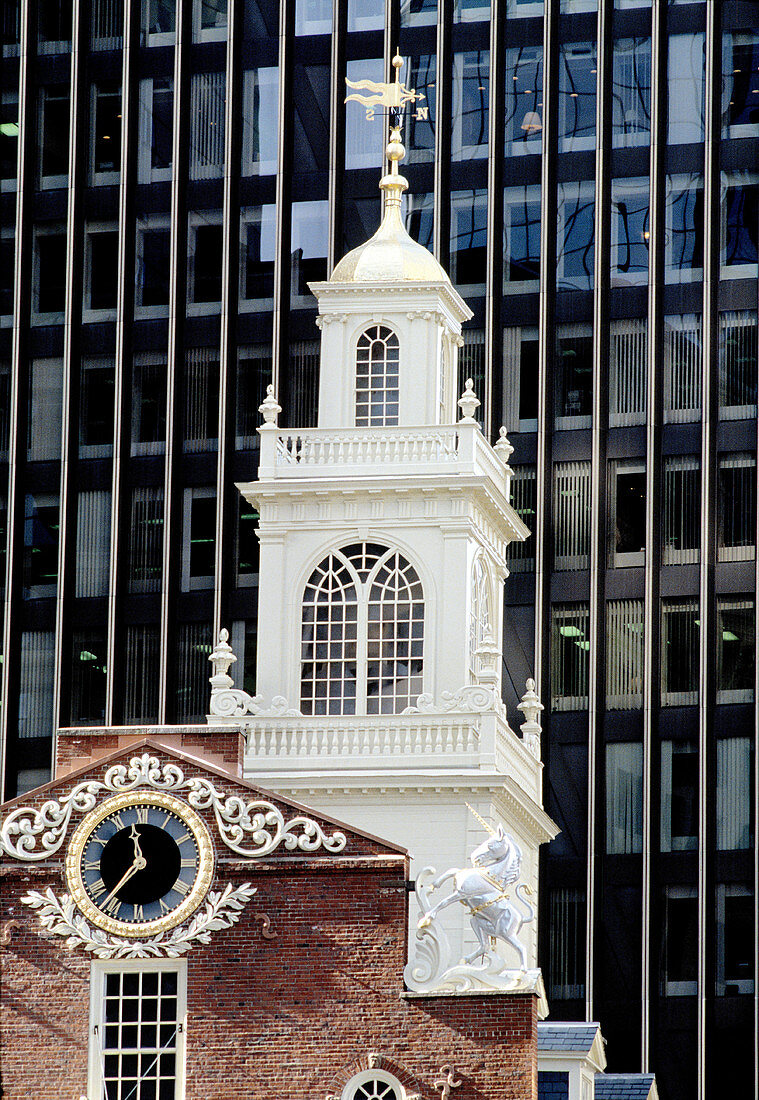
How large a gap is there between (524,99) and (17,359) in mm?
19411

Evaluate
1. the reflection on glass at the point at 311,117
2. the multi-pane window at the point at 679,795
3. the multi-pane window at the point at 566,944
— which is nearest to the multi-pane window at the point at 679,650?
the multi-pane window at the point at 679,795

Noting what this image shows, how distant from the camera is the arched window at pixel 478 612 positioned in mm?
62969

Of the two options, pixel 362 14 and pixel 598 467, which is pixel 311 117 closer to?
pixel 362 14

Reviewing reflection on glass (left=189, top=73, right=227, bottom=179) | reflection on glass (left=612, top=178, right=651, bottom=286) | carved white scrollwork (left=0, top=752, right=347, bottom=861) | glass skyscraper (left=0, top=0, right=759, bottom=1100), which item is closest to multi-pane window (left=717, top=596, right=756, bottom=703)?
glass skyscraper (left=0, top=0, right=759, bottom=1100)

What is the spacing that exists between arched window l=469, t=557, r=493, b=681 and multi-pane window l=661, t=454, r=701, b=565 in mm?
30230

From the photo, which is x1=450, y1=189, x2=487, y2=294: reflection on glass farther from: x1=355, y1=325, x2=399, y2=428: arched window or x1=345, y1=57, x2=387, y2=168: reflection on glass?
x1=355, y1=325, x2=399, y2=428: arched window

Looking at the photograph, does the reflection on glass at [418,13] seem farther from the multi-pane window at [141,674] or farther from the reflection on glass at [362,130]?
the multi-pane window at [141,674]

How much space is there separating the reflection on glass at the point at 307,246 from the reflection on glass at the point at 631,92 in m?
10.3

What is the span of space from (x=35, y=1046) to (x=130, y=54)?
54.9m

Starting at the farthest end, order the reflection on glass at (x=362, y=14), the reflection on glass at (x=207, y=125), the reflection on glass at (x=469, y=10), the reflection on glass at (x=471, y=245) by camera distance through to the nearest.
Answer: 1. the reflection on glass at (x=207, y=125)
2. the reflection on glass at (x=362, y=14)
3. the reflection on glass at (x=469, y=10)
4. the reflection on glass at (x=471, y=245)

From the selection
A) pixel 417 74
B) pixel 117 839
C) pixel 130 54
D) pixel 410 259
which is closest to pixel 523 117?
pixel 417 74

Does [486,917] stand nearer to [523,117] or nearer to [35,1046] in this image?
[35,1046]

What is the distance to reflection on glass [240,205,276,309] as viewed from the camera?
99688 millimetres

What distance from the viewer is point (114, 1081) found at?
54.2 metres
